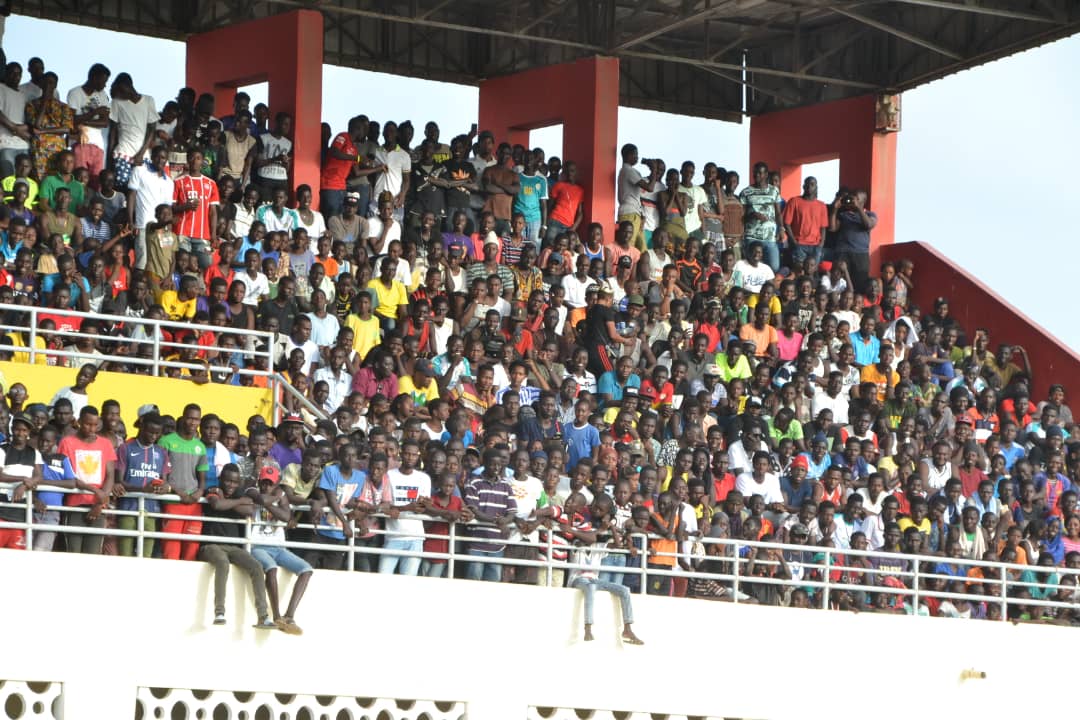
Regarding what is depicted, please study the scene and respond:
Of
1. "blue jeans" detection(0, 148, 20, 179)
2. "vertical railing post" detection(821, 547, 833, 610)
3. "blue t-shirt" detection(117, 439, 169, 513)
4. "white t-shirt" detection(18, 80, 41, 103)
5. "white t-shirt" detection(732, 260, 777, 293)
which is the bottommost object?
"vertical railing post" detection(821, 547, 833, 610)

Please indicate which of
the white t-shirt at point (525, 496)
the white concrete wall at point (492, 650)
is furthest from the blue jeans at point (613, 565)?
the white t-shirt at point (525, 496)

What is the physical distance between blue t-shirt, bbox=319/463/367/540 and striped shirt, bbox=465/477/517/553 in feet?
3.15

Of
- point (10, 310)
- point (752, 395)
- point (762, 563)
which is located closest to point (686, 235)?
point (752, 395)

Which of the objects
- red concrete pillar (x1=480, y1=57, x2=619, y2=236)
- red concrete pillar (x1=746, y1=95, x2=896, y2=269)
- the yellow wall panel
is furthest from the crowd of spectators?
red concrete pillar (x1=746, y1=95, x2=896, y2=269)

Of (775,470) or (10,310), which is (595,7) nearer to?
(775,470)

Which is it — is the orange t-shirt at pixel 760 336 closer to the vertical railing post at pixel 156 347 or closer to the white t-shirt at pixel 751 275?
the white t-shirt at pixel 751 275

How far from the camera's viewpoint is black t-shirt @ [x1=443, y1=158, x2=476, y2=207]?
75.3ft

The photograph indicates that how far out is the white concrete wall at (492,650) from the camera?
15.5 m

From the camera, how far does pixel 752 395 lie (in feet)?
70.7

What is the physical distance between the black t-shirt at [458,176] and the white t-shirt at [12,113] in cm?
468

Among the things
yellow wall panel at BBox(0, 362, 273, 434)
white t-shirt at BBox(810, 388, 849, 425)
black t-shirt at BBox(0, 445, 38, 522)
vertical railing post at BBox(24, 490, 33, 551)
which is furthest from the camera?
white t-shirt at BBox(810, 388, 849, 425)

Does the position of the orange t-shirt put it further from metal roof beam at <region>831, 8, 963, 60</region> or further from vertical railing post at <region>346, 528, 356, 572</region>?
vertical railing post at <region>346, 528, 356, 572</region>

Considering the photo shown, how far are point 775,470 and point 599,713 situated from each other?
3.43 metres

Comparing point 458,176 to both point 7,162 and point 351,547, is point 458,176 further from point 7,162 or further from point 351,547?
point 351,547
